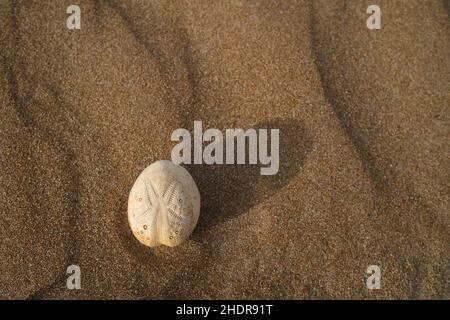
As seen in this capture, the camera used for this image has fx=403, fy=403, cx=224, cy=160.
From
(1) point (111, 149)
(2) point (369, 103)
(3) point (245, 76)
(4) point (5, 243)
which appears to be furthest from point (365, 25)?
(4) point (5, 243)

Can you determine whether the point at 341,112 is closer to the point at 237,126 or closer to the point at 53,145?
the point at 237,126

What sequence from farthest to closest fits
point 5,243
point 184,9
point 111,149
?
point 184,9 < point 111,149 < point 5,243

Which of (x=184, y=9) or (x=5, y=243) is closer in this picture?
(x=5, y=243)

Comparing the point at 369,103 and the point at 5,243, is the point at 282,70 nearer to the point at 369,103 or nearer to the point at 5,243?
the point at 369,103

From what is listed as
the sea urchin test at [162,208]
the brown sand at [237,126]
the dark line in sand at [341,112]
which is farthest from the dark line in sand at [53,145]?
the dark line in sand at [341,112]

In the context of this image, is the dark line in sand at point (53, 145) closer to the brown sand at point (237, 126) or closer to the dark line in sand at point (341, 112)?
the brown sand at point (237, 126)

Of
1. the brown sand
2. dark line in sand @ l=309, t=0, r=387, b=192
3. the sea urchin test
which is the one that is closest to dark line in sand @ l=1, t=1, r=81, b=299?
the brown sand
